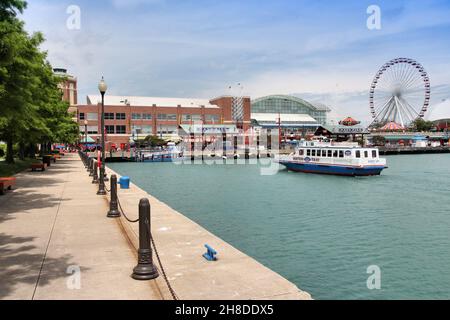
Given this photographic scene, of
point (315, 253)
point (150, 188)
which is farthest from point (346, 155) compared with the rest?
point (315, 253)

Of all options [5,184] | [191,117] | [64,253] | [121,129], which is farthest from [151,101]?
[64,253]

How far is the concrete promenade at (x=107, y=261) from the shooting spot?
320 inches

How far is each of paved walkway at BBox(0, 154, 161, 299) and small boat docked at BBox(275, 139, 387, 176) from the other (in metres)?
35.9

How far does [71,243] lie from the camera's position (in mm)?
12133

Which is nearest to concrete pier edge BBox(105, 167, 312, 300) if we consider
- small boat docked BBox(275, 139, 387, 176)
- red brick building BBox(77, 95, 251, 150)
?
small boat docked BBox(275, 139, 387, 176)

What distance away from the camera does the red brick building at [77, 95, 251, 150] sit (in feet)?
405

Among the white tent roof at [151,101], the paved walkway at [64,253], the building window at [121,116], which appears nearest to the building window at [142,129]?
the building window at [121,116]

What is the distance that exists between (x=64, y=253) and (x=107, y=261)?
1.52 metres

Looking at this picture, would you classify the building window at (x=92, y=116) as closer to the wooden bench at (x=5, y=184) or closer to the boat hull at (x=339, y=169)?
the boat hull at (x=339, y=169)

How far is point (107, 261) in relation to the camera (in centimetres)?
1024

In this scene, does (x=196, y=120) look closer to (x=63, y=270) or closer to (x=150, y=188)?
(x=150, y=188)

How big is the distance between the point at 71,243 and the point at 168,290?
512 cm

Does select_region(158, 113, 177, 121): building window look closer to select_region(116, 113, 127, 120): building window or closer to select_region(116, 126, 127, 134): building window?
select_region(116, 113, 127, 120): building window

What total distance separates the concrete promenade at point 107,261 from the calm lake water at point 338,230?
1.64 meters
